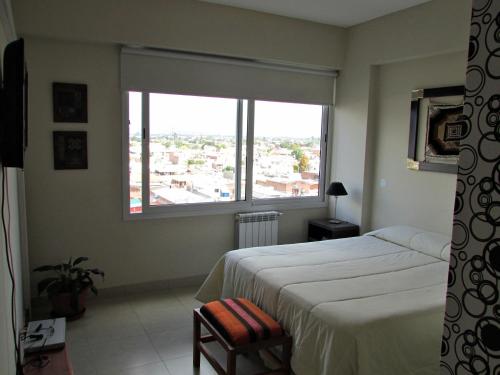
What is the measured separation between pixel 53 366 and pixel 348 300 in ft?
5.63

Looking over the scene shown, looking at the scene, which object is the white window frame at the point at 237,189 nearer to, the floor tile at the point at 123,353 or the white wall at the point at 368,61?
the white wall at the point at 368,61

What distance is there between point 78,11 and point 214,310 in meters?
2.67

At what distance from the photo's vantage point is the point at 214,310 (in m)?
2.65

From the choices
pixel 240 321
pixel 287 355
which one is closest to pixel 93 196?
pixel 240 321

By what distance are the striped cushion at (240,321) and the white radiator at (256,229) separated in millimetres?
1686

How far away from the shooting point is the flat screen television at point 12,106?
1.30 m

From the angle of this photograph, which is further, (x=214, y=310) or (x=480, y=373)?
(x=214, y=310)

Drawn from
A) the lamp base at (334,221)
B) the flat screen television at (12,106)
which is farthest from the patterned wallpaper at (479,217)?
the lamp base at (334,221)

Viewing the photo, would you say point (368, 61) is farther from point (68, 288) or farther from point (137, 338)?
point (68, 288)

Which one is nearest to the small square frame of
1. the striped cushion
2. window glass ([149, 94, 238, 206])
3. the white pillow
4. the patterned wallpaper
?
the white pillow

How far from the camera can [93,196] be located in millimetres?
3779

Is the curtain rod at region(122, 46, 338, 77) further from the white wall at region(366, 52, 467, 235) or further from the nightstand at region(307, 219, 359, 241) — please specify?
the nightstand at region(307, 219, 359, 241)

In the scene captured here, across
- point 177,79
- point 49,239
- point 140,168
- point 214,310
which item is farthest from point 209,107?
point 214,310

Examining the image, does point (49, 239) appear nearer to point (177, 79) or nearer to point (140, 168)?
point (140, 168)
